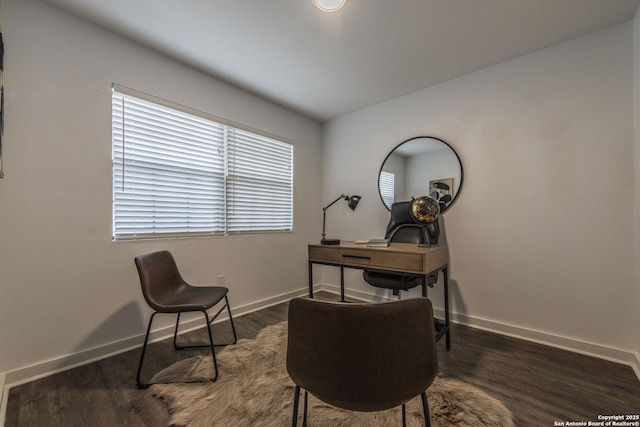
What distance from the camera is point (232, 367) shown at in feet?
5.52

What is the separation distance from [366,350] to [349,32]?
202 cm

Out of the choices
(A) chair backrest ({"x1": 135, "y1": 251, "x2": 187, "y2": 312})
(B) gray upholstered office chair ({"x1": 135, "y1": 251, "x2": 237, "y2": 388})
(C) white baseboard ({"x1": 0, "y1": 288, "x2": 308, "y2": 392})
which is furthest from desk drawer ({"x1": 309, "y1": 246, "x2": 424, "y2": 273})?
(C) white baseboard ({"x1": 0, "y1": 288, "x2": 308, "y2": 392})

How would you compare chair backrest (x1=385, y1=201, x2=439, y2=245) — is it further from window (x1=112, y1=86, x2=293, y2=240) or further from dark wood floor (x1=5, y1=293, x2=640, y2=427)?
window (x1=112, y1=86, x2=293, y2=240)

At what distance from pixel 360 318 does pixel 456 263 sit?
206 centimetres

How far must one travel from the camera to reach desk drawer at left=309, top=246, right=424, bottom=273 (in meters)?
1.68

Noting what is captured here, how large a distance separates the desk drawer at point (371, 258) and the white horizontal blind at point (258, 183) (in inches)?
35.2

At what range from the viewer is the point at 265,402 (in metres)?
1.37

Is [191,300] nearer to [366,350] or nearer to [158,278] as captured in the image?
[158,278]

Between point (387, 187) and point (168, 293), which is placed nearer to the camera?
point (168, 293)

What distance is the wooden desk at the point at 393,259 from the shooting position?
166cm

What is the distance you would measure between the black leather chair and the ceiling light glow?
1.61 meters

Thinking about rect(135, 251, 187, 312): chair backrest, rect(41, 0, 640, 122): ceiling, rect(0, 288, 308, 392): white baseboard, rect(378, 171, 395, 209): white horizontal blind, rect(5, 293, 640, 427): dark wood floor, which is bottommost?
rect(5, 293, 640, 427): dark wood floor

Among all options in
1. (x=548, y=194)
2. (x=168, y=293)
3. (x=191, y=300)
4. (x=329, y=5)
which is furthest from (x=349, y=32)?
(x=168, y=293)

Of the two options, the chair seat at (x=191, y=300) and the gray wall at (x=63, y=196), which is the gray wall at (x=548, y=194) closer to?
the chair seat at (x=191, y=300)
